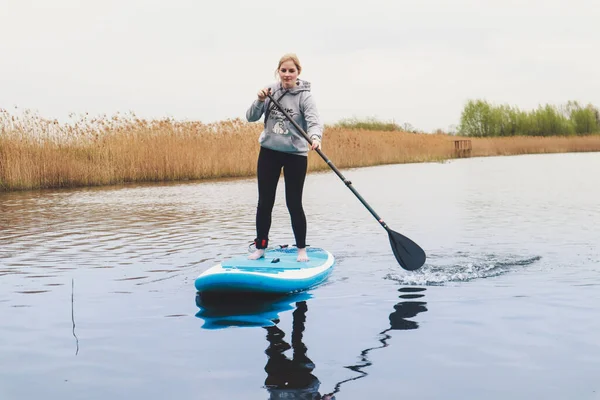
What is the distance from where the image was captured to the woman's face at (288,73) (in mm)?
6250

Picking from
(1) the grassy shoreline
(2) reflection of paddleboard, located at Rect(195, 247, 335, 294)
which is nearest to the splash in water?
(2) reflection of paddleboard, located at Rect(195, 247, 335, 294)

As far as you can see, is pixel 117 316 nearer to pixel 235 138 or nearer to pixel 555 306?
pixel 555 306

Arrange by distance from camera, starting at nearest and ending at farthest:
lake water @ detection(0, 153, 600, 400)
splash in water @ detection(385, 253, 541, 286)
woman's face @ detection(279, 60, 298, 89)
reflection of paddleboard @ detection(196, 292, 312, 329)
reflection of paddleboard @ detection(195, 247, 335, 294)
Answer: lake water @ detection(0, 153, 600, 400) → reflection of paddleboard @ detection(196, 292, 312, 329) → reflection of paddleboard @ detection(195, 247, 335, 294) → splash in water @ detection(385, 253, 541, 286) → woman's face @ detection(279, 60, 298, 89)

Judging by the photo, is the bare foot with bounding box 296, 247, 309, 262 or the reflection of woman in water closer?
the reflection of woman in water

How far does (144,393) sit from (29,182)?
15.9 meters

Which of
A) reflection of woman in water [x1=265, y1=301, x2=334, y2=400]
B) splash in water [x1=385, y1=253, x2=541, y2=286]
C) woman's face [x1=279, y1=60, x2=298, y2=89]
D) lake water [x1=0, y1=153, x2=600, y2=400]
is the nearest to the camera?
reflection of woman in water [x1=265, y1=301, x2=334, y2=400]

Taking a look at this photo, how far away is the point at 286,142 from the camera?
629 centimetres

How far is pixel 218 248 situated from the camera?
8125mm

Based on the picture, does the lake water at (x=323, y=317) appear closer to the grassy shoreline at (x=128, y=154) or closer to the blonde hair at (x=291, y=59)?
the blonde hair at (x=291, y=59)

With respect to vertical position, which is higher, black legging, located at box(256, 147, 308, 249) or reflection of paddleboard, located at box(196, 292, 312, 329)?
black legging, located at box(256, 147, 308, 249)

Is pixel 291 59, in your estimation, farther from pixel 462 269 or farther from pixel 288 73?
pixel 462 269

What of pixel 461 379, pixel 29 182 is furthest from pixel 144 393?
pixel 29 182

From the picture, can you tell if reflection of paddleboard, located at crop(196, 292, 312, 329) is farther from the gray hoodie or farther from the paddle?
the gray hoodie

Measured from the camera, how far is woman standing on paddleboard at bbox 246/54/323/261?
6.29m
